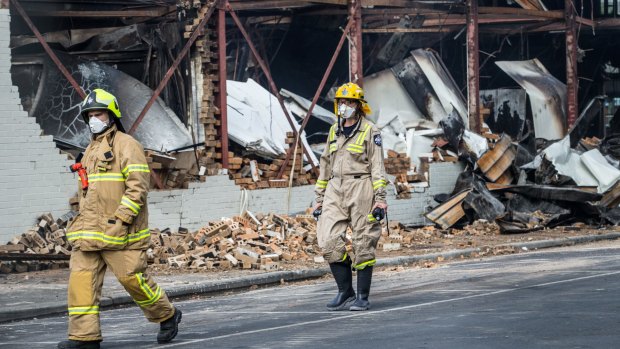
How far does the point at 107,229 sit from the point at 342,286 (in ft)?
9.37

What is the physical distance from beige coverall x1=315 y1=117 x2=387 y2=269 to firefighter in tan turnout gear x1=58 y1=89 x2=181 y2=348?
7.12 feet

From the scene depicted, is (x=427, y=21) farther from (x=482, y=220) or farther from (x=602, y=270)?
(x=602, y=270)

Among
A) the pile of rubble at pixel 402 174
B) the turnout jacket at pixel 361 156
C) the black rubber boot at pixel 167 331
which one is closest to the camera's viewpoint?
the black rubber boot at pixel 167 331

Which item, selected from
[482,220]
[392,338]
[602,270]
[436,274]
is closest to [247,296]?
[436,274]

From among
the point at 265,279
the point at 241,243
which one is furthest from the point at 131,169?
the point at 241,243

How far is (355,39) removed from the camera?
898 inches

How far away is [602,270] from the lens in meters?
13.4

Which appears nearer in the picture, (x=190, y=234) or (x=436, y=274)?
(x=436, y=274)

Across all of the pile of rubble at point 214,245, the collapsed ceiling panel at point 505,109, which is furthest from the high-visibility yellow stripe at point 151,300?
the collapsed ceiling panel at point 505,109

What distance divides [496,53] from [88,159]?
71.5ft

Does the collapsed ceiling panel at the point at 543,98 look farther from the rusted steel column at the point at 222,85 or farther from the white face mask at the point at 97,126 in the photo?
the white face mask at the point at 97,126

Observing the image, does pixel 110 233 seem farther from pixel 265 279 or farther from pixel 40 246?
pixel 40 246

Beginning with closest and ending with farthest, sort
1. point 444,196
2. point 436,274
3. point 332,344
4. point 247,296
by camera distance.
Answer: point 332,344, point 247,296, point 436,274, point 444,196

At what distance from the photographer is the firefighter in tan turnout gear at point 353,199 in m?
10.6
